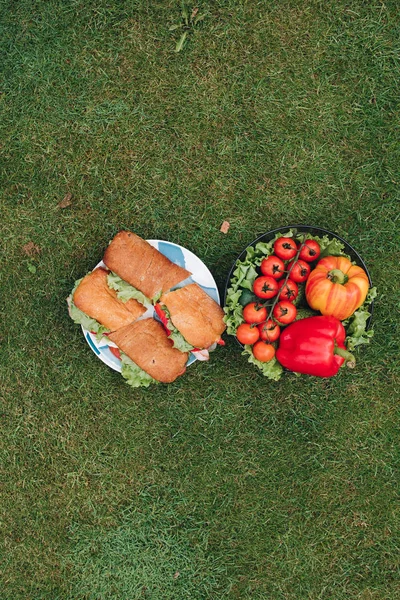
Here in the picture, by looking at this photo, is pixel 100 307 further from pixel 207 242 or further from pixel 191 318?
pixel 207 242

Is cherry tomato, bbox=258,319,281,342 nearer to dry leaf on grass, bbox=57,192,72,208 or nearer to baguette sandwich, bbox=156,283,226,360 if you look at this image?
baguette sandwich, bbox=156,283,226,360

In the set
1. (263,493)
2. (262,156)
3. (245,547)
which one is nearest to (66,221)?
(262,156)

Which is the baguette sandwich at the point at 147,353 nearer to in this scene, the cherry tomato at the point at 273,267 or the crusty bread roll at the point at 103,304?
the crusty bread roll at the point at 103,304

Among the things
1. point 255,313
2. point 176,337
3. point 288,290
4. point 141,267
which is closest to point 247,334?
point 255,313

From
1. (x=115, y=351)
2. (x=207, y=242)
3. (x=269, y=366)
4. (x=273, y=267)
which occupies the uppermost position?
(x=273, y=267)

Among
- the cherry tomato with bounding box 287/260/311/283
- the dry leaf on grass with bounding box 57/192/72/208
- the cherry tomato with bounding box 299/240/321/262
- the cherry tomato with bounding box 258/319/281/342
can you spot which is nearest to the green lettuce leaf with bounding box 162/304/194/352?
the cherry tomato with bounding box 258/319/281/342

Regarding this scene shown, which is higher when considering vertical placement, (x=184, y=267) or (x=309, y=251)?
(x=309, y=251)
